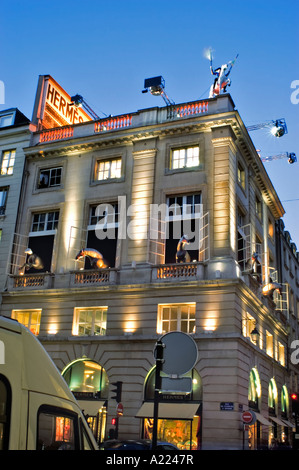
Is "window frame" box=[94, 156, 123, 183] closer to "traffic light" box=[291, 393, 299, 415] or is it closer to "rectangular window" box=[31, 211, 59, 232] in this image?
"rectangular window" box=[31, 211, 59, 232]

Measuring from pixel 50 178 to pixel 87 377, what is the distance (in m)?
12.8

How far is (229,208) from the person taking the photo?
25.7 metres

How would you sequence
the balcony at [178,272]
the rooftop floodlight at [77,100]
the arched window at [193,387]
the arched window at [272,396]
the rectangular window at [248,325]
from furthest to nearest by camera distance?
the rooftop floodlight at [77,100], the arched window at [272,396], the rectangular window at [248,325], the balcony at [178,272], the arched window at [193,387]

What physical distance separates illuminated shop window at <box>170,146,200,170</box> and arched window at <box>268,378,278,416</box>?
14.4 meters

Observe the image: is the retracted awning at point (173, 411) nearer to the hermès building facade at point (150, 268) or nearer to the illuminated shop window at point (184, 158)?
the hermès building facade at point (150, 268)

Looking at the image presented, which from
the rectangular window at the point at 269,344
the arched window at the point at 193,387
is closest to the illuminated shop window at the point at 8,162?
the arched window at the point at 193,387

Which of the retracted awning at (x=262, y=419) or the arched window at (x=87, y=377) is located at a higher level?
the arched window at (x=87, y=377)

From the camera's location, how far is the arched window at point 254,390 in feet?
85.1

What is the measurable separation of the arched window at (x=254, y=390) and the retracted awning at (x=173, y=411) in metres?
4.29

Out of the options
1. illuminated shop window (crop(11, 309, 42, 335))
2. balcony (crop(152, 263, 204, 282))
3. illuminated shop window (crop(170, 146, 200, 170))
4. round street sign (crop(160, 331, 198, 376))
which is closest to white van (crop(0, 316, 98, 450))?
round street sign (crop(160, 331, 198, 376))

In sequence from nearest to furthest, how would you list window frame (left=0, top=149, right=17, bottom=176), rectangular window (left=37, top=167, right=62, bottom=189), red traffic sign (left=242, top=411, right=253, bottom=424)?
red traffic sign (left=242, top=411, right=253, bottom=424) → rectangular window (left=37, top=167, right=62, bottom=189) → window frame (left=0, top=149, right=17, bottom=176)

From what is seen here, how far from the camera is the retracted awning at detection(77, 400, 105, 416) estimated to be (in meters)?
24.4

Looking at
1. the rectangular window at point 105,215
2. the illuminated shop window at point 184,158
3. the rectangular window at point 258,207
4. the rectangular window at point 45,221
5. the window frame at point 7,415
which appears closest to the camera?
the window frame at point 7,415
